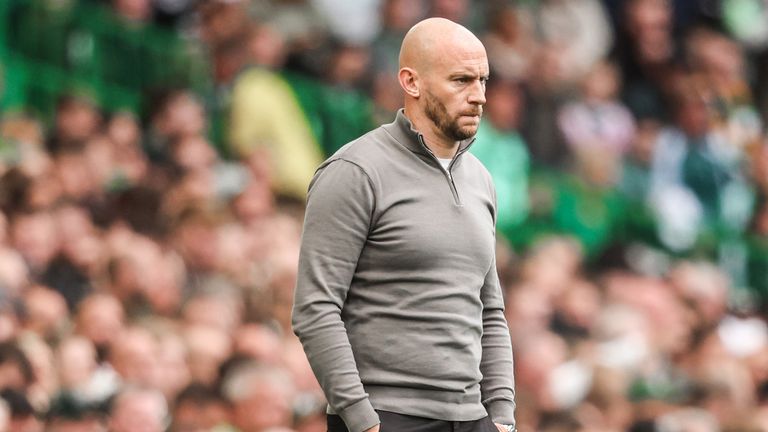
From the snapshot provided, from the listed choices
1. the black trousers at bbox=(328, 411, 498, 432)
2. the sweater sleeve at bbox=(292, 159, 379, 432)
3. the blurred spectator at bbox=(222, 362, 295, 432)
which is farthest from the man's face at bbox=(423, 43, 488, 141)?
the blurred spectator at bbox=(222, 362, 295, 432)

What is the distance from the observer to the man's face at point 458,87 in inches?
149

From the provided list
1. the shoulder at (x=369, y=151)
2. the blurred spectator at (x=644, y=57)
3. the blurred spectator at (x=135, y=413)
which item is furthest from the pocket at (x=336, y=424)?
the blurred spectator at (x=644, y=57)

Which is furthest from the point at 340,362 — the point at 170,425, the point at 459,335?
the point at 170,425

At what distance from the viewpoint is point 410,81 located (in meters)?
3.87

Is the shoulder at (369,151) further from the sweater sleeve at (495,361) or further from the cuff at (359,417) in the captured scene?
the cuff at (359,417)

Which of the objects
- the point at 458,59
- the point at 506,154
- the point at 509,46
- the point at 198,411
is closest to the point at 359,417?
the point at 458,59

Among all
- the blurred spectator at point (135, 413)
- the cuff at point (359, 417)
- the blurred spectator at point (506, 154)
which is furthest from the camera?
the blurred spectator at point (506, 154)

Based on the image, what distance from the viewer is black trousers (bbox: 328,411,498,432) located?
12.2 feet

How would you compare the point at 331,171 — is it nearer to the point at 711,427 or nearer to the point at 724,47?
the point at 711,427

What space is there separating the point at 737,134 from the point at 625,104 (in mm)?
984

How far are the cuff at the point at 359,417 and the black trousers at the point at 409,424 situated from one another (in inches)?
3.2

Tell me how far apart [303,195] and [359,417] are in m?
6.02

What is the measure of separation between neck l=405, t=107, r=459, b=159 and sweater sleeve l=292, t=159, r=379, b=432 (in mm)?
227

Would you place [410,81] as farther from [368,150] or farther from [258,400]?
[258,400]
